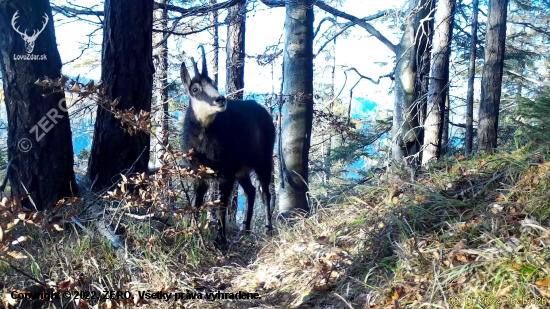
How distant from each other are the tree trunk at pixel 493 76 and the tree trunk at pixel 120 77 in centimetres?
452

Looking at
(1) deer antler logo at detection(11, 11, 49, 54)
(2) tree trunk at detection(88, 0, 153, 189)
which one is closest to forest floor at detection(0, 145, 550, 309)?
(2) tree trunk at detection(88, 0, 153, 189)

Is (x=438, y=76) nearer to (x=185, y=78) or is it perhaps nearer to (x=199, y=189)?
(x=185, y=78)

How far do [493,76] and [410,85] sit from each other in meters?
1.16

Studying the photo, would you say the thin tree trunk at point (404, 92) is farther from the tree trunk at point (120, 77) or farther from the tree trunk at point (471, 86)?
the tree trunk at point (120, 77)

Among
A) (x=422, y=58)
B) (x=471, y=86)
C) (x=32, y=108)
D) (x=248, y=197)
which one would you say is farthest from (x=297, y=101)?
(x=32, y=108)

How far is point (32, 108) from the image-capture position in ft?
A: 14.1

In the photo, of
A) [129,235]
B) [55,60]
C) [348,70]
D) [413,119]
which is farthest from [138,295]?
[348,70]

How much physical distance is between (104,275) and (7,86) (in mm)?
2496

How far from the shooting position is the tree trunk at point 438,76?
19.2ft

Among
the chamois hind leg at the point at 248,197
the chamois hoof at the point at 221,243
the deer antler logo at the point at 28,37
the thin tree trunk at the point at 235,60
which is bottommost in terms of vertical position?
the chamois hoof at the point at 221,243

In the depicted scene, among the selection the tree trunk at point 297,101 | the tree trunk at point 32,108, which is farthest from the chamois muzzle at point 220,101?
the tree trunk at point 32,108

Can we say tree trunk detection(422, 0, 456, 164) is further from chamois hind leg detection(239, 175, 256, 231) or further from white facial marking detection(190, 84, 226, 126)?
white facial marking detection(190, 84, 226, 126)

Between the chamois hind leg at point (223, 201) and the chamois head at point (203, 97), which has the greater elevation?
the chamois head at point (203, 97)

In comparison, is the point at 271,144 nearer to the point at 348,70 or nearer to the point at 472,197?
the point at 348,70
